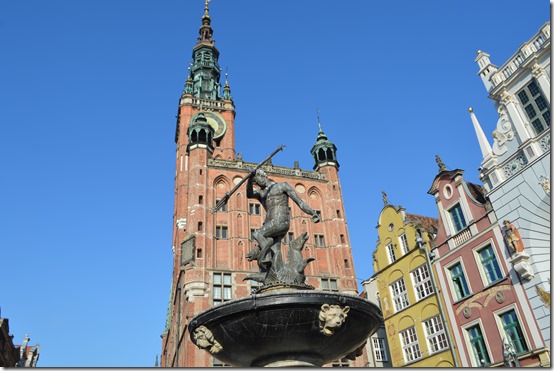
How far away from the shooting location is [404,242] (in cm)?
2725

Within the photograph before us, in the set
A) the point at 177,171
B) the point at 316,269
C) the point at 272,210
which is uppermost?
the point at 177,171

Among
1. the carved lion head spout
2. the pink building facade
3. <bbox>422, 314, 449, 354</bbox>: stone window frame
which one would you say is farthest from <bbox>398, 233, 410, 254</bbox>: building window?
the carved lion head spout

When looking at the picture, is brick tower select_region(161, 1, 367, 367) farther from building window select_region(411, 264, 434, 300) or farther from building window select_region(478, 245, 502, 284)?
building window select_region(478, 245, 502, 284)

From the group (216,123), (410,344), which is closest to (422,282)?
(410,344)

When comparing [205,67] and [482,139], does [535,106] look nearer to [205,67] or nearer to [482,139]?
[482,139]

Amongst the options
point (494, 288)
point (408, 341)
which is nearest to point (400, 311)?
point (408, 341)

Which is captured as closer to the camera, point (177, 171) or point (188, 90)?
point (177, 171)

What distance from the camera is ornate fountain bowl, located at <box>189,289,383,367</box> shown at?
7.73 metres

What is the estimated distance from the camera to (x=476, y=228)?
22.2 meters

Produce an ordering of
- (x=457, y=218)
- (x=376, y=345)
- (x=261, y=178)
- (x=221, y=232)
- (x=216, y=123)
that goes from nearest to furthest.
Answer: (x=261, y=178) < (x=457, y=218) < (x=376, y=345) < (x=221, y=232) < (x=216, y=123)

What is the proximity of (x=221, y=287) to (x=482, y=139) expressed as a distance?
19.0 metres

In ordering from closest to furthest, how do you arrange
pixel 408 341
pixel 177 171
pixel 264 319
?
pixel 264 319 < pixel 408 341 < pixel 177 171

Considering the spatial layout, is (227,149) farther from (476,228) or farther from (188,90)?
(476,228)

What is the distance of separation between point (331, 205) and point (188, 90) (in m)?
24.5
